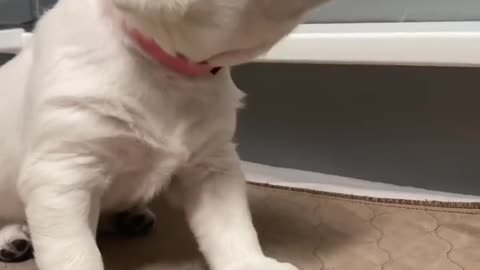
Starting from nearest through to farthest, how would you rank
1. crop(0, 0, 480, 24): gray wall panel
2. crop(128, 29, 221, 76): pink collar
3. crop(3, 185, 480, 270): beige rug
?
crop(128, 29, 221, 76): pink collar
crop(3, 185, 480, 270): beige rug
crop(0, 0, 480, 24): gray wall panel

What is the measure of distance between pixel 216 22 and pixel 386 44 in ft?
1.41

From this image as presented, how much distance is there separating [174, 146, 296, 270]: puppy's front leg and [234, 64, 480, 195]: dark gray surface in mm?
368

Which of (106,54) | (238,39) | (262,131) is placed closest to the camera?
(238,39)

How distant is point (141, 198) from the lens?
0.88 meters

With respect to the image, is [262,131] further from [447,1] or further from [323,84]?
[447,1]

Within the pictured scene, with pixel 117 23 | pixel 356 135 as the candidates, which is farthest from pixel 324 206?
pixel 117 23

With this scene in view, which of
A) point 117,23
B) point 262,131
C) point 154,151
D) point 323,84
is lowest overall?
point 262,131

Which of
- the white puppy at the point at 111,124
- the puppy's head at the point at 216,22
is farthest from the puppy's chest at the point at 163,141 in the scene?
the puppy's head at the point at 216,22

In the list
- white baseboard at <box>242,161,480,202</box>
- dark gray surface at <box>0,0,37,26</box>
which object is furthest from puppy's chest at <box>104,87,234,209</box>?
dark gray surface at <box>0,0,37,26</box>

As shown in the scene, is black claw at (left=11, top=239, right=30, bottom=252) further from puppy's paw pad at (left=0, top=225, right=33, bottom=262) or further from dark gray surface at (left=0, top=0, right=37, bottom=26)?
dark gray surface at (left=0, top=0, right=37, bottom=26)

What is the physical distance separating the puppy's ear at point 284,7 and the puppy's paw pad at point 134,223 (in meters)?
0.42

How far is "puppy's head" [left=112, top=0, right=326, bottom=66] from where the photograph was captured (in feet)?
2.09

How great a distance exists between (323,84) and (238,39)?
1.89 feet

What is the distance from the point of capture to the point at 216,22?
0.65 meters
